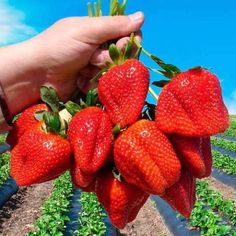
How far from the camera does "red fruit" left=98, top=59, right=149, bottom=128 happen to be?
143 centimetres

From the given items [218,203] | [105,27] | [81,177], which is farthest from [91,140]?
[218,203]

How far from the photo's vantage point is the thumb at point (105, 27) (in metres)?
1.62

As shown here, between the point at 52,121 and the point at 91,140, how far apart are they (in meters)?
0.14

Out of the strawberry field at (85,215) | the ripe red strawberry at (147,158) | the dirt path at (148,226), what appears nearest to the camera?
the ripe red strawberry at (147,158)

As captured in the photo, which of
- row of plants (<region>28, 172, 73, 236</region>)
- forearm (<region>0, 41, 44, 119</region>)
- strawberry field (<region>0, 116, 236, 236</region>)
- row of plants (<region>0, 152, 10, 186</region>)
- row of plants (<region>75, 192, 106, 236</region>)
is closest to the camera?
forearm (<region>0, 41, 44, 119</region>)

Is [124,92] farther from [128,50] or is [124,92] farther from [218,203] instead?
[218,203]

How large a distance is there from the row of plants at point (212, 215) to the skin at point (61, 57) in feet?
24.2

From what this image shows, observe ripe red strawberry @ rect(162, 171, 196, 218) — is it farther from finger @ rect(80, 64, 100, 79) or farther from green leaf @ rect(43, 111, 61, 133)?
finger @ rect(80, 64, 100, 79)

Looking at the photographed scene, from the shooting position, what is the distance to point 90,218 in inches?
394

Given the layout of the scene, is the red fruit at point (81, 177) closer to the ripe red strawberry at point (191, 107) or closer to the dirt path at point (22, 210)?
the ripe red strawberry at point (191, 107)

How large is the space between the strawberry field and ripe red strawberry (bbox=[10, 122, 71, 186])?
24.3 feet

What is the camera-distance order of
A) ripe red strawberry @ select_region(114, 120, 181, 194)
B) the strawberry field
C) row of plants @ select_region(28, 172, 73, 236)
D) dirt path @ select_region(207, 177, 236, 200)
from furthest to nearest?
dirt path @ select_region(207, 177, 236, 200)
the strawberry field
row of plants @ select_region(28, 172, 73, 236)
ripe red strawberry @ select_region(114, 120, 181, 194)

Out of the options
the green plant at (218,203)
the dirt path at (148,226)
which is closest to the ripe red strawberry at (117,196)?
the dirt path at (148,226)

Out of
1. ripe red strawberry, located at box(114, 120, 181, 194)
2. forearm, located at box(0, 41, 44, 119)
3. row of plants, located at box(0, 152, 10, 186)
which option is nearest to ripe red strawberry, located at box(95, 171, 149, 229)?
ripe red strawberry, located at box(114, 120, 181, 194)
